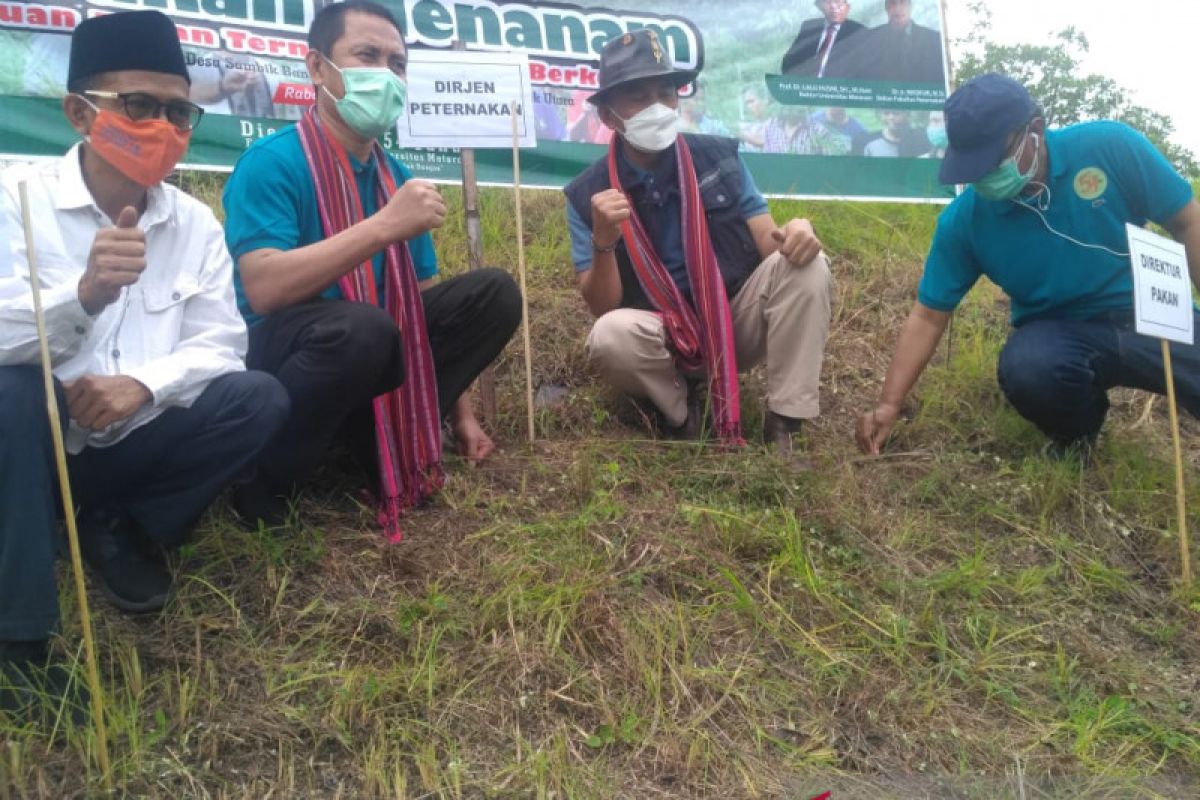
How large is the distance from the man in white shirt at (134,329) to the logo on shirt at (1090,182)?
230 cm

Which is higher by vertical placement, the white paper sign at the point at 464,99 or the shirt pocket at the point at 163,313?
the white paper sign at the point at 464,99

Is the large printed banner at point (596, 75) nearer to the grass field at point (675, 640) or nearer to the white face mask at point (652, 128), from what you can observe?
the white face mask at point (652, 128)

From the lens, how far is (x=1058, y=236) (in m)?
3.25

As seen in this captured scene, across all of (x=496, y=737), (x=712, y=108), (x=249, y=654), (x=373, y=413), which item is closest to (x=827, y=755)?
(x=496, y=737)

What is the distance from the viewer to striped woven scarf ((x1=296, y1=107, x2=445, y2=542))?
113 inches

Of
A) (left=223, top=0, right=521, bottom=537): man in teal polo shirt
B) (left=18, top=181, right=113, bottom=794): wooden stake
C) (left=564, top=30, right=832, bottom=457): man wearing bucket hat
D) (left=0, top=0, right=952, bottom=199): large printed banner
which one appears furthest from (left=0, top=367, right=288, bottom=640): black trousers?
(left=0, top=0, right=952, bottom=199): large printed banner

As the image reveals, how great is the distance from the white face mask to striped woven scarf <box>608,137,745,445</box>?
4.4 inches

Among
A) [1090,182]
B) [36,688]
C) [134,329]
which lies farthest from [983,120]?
[36,688]

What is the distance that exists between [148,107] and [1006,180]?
224cm

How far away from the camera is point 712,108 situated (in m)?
5.04

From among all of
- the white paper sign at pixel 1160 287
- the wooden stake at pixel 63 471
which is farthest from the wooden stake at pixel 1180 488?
the wooden stake at pixel 63 471

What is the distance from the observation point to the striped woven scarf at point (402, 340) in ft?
9.43

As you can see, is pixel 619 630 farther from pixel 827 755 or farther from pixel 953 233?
pixel 953 233

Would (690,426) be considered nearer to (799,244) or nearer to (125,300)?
(799,244)
